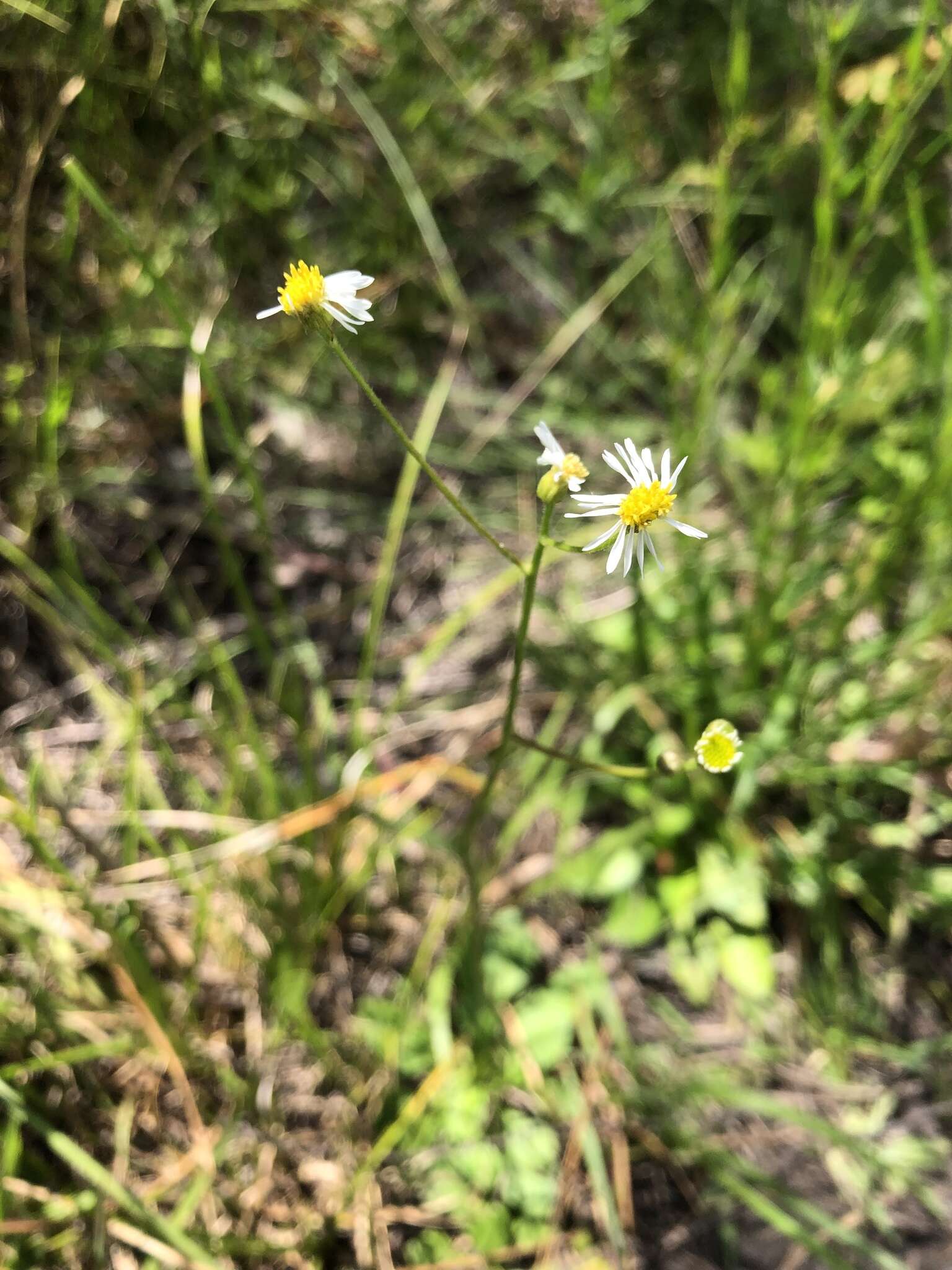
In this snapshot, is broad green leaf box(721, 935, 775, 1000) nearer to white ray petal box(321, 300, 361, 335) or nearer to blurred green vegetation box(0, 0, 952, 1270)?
blurred green vegetation box(0, 0, 952, 1270)

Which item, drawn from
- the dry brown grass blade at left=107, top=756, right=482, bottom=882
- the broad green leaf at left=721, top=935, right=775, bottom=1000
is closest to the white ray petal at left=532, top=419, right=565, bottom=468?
the dry brown grass blade at left=107, top=756, right=482, bottom=882

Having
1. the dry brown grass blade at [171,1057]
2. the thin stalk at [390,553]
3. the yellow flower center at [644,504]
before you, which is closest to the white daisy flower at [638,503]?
the yellow flower center at [644,504]

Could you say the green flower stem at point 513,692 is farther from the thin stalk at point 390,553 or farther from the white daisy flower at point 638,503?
the thin stalk at point 390,553

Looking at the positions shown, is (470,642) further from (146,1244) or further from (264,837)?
(146,1244)

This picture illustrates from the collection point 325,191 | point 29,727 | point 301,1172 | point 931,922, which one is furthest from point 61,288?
point 931,922

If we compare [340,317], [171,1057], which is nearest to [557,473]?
[340,317]

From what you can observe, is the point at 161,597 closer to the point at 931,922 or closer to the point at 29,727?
the point at 29,727
